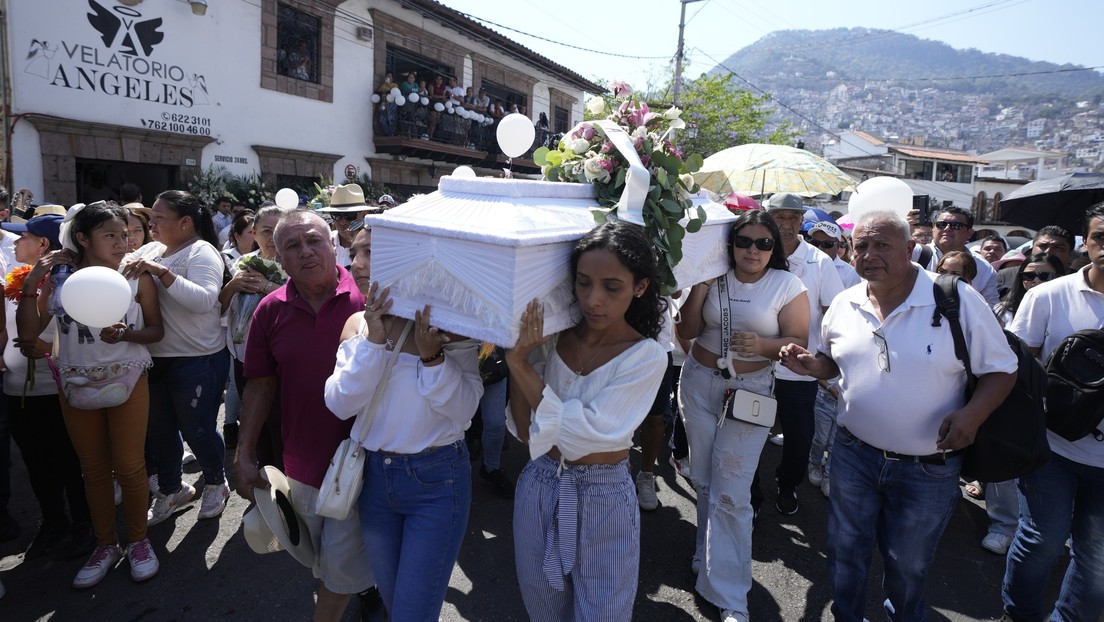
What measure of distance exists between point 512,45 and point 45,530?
16547mm

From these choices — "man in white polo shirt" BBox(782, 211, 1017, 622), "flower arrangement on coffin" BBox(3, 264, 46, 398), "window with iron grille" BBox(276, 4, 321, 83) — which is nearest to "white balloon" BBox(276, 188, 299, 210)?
"flower arrangement on coffin" BBox(3, 264, 46, 398)

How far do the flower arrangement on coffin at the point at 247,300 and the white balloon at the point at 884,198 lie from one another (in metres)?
3.36

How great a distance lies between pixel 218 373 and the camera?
376 centimetres

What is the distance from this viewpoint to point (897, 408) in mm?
2301

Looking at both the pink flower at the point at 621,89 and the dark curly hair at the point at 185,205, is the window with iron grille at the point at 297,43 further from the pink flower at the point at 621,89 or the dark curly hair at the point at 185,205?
the pink flower at the point at 621,89

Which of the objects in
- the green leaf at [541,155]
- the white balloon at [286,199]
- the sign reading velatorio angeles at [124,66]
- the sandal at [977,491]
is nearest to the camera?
the green leaf at [541,155]

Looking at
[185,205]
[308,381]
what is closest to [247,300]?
[185,205]

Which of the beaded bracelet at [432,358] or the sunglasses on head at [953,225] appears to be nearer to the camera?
the beaded bracelet at [432,358]

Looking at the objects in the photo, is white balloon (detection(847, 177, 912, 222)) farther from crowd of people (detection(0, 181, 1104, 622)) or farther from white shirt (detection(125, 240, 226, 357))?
white shirt (detection(125, 240, 226, 357))

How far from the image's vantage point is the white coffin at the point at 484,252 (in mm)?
1585

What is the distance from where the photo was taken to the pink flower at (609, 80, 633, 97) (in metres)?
2.31

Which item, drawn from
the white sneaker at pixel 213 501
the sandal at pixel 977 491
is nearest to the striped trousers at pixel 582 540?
the white sneaker at pixel 213 501

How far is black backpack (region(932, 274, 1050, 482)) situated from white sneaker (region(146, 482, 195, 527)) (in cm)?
438

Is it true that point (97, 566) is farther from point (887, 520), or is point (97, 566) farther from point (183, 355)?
point (887, 520)
